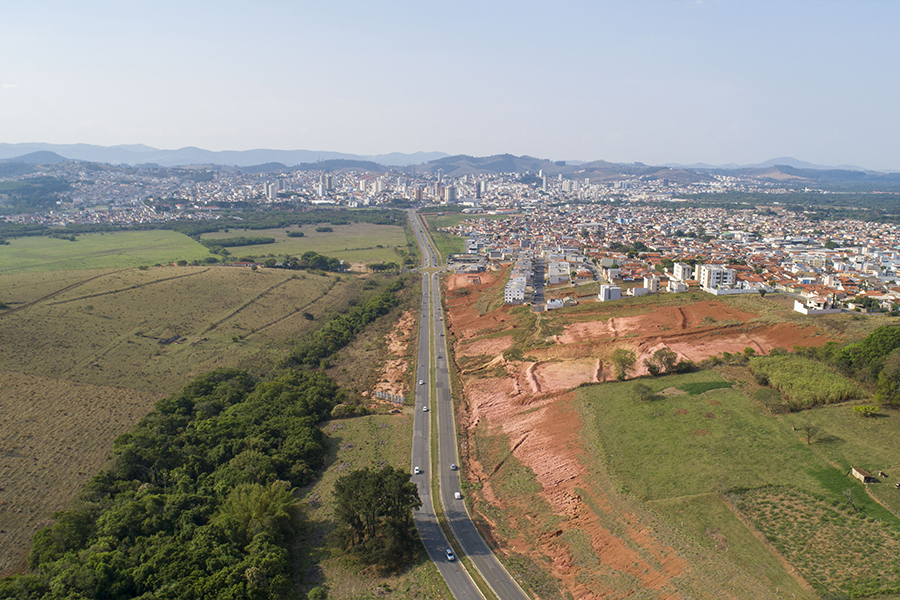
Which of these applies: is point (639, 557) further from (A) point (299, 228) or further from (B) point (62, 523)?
(A) point (299, 228)

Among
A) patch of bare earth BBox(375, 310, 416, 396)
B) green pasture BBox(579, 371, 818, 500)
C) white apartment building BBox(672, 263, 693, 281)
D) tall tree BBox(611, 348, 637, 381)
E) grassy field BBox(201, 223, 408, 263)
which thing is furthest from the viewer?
grassy field BBox(201, 223, 408, 263)

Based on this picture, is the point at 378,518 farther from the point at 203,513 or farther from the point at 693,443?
the point at 693,443

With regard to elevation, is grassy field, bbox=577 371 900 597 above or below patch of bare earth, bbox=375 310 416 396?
above

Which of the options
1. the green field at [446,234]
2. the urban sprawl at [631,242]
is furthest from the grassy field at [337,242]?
the urban sprawl at [631,242]

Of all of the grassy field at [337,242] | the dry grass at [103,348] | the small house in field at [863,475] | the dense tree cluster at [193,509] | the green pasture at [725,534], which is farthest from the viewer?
the grassy field at [337,242]

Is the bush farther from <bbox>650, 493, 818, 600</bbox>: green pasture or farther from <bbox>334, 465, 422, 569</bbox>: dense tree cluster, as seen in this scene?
<bbox>334, 465, 422, 569</bbox>: dense tree cluster

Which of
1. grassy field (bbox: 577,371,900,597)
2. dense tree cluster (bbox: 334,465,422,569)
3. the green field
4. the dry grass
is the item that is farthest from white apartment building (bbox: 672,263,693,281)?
dense tree cluster (bbox: 334,465,422,569)

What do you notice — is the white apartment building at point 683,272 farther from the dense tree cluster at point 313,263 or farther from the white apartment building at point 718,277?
the dense tree cluster at point 313,263

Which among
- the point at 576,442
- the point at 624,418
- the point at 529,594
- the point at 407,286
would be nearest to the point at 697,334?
the point at 624,418
